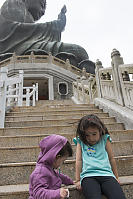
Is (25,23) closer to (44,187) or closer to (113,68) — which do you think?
(113,68)

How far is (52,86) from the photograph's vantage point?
13.8 meters

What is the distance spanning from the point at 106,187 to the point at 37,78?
13.5 metres

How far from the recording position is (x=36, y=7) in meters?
21.4

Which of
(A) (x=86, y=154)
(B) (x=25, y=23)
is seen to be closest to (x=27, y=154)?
(A) (x=86, y=154)

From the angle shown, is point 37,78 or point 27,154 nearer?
point 27,154

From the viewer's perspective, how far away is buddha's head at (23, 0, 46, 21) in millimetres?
20991

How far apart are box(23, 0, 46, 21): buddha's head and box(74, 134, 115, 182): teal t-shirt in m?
24.0

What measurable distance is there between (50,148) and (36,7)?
79.9 feet

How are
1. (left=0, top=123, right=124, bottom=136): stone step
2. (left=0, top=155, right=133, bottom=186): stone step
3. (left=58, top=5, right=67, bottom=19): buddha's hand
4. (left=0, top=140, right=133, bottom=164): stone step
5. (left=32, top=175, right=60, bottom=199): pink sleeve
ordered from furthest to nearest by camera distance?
(left=58, top=5, right=67, bottom=19): buddha's hand < (left=0, top=123, right=124, bottom=136): stone step < (left=0, top=140, right=133, bottom=164): stone step < (left=0, top=155, right=133, bottom=186): stone step < (left=32, top=175, right=60, bottom=199): pink sleeve

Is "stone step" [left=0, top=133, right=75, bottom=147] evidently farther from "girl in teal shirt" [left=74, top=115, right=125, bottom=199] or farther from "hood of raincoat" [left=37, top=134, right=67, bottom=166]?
"hood of raincoat" [left=37, top=134, right=67, bottom=166]

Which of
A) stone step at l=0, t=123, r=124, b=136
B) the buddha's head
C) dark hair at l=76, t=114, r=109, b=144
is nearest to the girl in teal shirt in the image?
dark hair at l=76, t=114, r=109, b=144

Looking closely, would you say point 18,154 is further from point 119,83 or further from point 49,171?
point 119,83

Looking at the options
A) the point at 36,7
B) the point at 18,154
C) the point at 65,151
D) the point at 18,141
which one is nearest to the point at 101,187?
the point at 65,151

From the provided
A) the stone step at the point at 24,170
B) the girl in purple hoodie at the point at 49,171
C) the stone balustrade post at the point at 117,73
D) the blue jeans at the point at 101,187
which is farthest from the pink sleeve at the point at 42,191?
the stone balustrade post at the point at 117,73
